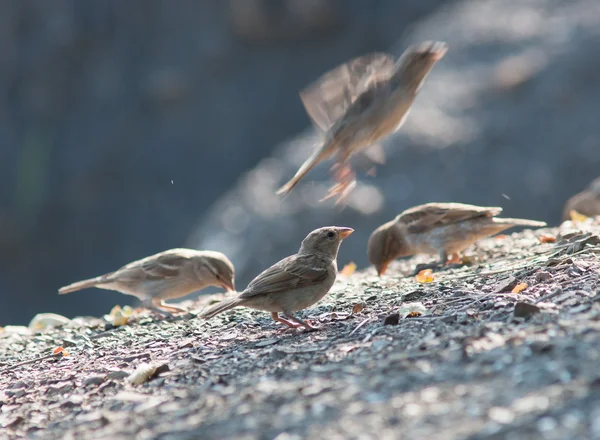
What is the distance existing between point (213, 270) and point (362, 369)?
377cm

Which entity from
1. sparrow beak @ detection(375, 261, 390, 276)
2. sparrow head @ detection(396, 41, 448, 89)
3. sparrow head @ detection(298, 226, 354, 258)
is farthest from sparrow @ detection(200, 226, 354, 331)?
sparrow beak @ detection(375, 261, 390, 276)

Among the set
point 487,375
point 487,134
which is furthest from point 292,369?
point 487,134

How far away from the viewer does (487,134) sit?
15.8 meters

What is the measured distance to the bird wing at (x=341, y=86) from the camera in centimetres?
707

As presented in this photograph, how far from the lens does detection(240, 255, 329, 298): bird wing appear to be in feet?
17.4

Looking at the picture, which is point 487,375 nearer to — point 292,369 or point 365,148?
point 292,369

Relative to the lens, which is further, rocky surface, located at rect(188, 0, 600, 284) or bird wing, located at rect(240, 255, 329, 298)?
rocky surface, located at rect(188, 0, 600, 284)

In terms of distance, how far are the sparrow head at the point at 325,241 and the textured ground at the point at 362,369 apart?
1.45 feet

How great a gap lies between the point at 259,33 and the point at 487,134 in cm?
993

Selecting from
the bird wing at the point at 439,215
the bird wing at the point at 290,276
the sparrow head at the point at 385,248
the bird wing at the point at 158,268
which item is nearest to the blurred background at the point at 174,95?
the sparrow head at the point at 385,248

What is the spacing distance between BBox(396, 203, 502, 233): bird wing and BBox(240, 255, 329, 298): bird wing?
95.6 inches

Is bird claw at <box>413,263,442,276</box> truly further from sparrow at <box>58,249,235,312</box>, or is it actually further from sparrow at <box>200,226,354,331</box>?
sparrow at <box>200,226,354,331</box>

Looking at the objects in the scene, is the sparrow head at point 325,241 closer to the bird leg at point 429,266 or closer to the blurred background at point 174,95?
the bird leg at point 429,266

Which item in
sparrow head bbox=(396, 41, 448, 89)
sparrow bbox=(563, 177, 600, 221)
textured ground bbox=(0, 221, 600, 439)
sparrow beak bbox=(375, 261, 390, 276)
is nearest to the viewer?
textured ground bbox=(0, 221, 600, 439)
